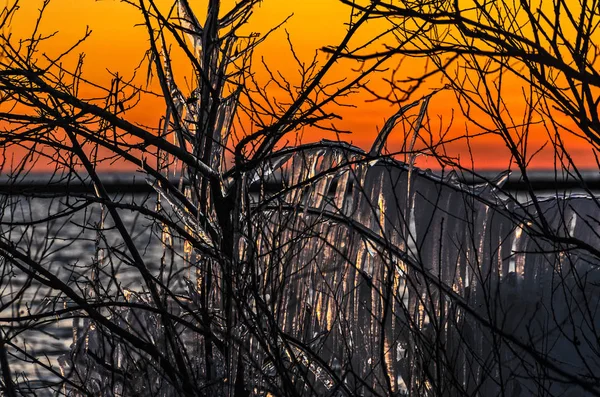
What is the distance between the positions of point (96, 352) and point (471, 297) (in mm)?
3573

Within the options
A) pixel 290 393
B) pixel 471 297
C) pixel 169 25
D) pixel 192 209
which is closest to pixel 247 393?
pixel 290 393

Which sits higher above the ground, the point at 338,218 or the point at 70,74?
the point at 70,74

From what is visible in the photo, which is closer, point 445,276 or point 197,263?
point 197,263

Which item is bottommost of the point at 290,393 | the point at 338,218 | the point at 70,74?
the point at 290,393

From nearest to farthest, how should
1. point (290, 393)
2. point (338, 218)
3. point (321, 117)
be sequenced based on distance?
point (290, 393), point (321, 117), point (338, 218)

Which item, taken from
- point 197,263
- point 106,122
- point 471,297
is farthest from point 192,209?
point 471,297

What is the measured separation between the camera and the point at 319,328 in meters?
7.74

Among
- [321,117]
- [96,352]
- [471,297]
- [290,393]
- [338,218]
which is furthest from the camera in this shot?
[471,297]

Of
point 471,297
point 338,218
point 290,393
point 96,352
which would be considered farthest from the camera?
point 471,297

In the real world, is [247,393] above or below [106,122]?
below

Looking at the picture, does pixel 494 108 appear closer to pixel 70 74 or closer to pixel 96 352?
pixel 70 74

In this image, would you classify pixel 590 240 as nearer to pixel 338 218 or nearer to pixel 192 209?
pixel 338 218

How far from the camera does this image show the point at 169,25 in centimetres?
584

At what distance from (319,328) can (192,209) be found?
1831mm
